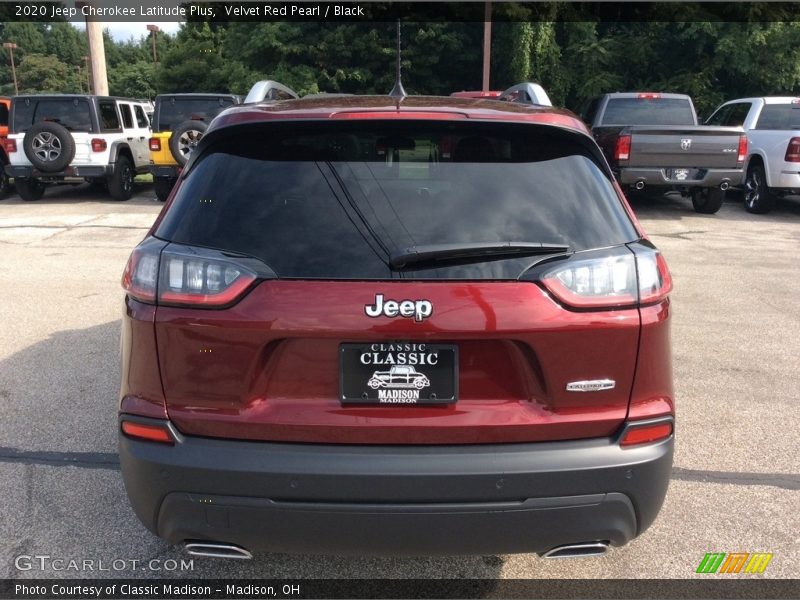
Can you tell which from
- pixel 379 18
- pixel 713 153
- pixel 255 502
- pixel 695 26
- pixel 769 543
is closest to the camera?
pixel 255 502

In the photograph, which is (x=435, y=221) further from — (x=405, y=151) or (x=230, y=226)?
(x=230, y=226)

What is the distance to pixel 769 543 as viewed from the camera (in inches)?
115

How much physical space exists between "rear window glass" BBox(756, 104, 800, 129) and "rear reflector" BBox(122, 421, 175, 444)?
13.2m

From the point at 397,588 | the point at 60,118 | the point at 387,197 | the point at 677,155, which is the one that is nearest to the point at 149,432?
the point at 387,197

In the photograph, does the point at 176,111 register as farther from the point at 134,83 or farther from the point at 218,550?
the point at 134,83

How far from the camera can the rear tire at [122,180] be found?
551 inches

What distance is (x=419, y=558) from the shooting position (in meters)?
2.79

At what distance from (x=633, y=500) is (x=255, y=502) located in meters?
1.17

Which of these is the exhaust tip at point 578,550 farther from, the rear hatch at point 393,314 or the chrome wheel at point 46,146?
the chrome wheel at point 46,146

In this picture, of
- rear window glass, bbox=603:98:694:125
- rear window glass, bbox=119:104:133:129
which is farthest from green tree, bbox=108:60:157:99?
rear window glass, bbox=603:98:694:125

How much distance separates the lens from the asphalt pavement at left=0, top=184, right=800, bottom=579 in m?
2.78

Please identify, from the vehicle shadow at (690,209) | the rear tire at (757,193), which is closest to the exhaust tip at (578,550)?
the vehicle shadow at (690,209)

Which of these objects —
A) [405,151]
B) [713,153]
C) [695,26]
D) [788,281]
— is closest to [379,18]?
[695,26]

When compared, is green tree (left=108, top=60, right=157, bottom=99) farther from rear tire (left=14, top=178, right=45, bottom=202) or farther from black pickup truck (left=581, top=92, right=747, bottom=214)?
black pickup truck (left=581, top=92, right=747, bottom=214)
